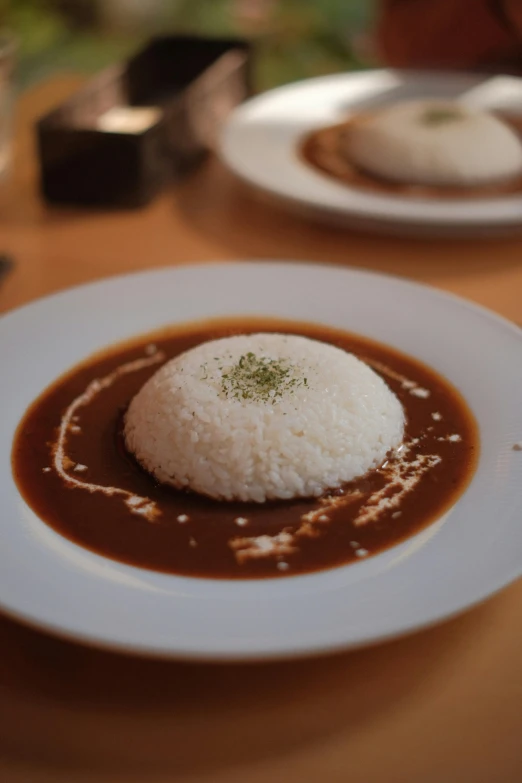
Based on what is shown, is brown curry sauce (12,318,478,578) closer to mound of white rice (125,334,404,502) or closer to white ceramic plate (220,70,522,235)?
mound of white rice (125,334,404,502)

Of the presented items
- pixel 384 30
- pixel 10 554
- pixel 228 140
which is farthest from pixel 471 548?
pixel 384 30

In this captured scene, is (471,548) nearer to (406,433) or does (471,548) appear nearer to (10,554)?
(406,433)

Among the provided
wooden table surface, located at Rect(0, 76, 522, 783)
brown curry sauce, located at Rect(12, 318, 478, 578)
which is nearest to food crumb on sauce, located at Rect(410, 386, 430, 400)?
brown curry sauce, located at Rect(12, 318, 478, 578)

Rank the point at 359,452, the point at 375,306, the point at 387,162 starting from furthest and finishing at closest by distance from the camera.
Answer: the point at 387,162 → the point at 375,306 → the point at 359,452

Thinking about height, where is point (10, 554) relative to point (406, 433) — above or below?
above

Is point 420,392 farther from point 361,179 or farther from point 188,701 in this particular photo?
point 361,179

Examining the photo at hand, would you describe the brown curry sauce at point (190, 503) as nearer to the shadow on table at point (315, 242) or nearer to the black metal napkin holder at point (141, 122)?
the shadow on table at point (315, 242)
